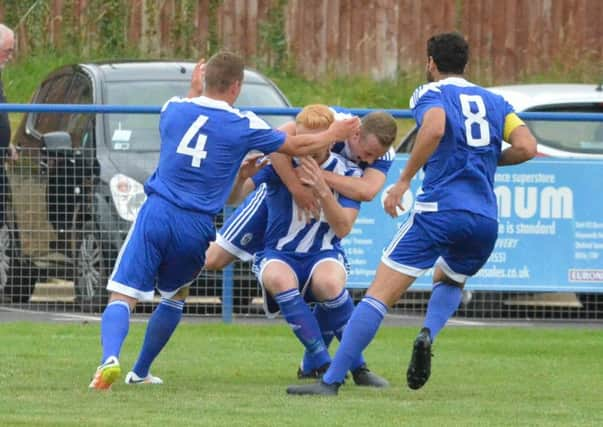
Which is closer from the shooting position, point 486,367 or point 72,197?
point 486,367

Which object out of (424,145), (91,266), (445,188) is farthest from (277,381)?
(91,266)

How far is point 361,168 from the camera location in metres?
10.2

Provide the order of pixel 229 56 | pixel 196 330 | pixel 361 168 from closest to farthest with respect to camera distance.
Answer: pixel 229 56, pixel 361 168, pixel 196 330

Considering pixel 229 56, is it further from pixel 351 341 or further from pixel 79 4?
pixel 79 4

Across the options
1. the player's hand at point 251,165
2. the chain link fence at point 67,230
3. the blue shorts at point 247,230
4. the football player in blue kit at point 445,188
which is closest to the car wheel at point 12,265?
the chain link fence at point 67,230

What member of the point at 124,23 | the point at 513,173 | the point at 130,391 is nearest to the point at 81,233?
the point at 513,173

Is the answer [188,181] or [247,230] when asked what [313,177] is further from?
[188,181]

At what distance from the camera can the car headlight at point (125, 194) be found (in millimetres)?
13578

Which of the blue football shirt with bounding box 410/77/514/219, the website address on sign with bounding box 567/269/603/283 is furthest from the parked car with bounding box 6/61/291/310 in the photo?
the blue football shirt with bounding box 410/77/514/219

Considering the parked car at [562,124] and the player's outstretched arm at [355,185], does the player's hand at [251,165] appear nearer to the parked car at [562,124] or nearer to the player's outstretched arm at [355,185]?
the player's outstretched arm at [355,185]

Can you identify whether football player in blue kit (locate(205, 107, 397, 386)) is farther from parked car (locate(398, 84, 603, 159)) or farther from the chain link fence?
parked car (locate(398, 84, 603, 159))

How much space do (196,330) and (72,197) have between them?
4.66 ft

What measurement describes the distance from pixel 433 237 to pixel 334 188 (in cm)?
84

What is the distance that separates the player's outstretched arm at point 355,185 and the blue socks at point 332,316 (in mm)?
542
